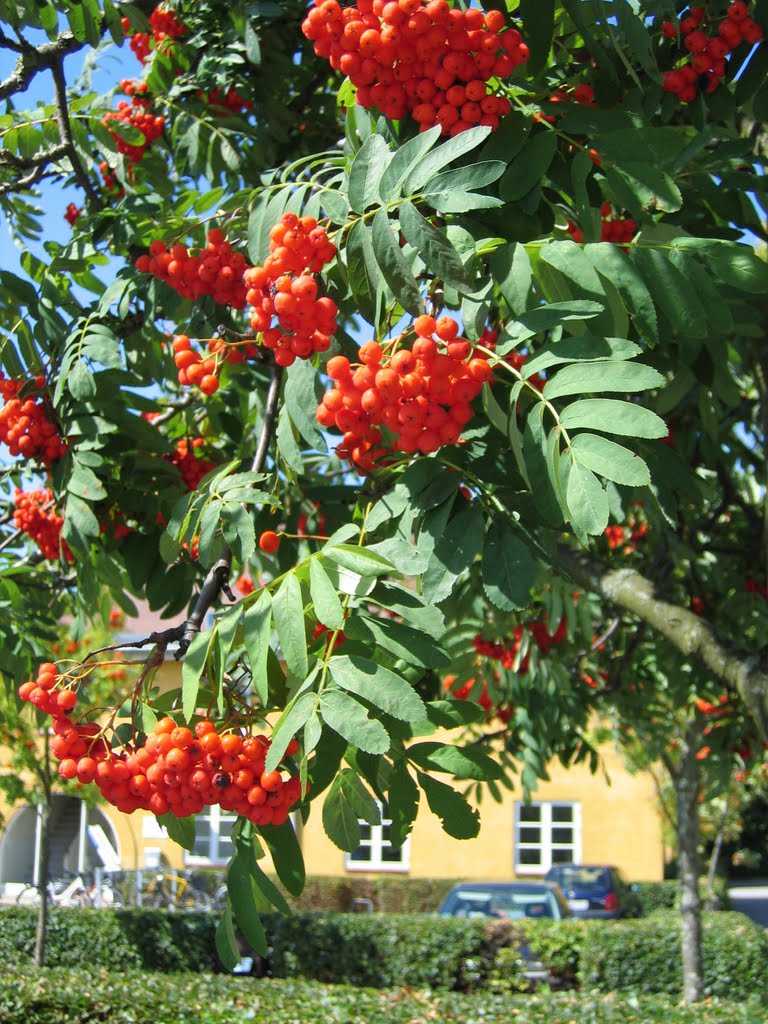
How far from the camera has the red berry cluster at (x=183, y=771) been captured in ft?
5.89

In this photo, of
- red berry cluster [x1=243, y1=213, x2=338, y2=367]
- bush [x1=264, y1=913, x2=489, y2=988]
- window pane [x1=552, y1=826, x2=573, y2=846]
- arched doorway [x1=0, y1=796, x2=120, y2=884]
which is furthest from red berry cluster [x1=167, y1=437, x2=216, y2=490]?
arched doorway [x1=0, y1=796, x2=120, y2=884]

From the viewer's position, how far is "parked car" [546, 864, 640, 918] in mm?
15734

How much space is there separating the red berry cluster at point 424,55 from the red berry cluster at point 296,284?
0.31 meters

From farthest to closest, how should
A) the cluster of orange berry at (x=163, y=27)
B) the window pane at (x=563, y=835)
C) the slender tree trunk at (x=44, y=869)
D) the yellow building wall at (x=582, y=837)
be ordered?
the window pane at (x=563, y=835)
the yellow building wall at (x=582, y=837)
the slender tree trunk at (x=44, y=869)
the cluster of orange berry at (x=163, y=27)

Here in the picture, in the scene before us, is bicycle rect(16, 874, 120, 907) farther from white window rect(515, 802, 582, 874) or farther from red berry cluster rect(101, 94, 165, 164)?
red berry cluster rect(101, 94, 165, 164)

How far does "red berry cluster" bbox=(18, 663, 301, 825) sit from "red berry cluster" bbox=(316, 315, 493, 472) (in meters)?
0.63

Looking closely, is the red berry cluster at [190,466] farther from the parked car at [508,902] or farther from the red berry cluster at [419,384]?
the parked car at [508,902]

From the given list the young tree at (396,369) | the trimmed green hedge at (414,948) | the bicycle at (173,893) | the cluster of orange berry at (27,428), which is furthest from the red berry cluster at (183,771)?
the bicycle at (173,893)

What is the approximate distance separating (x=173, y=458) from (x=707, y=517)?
2840 mm

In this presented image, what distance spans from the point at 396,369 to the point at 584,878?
15.9 metres

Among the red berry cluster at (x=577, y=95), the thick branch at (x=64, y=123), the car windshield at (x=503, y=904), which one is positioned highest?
the thick branch at (x=64, y=123)

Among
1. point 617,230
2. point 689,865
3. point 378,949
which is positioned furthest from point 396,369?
point 378,949

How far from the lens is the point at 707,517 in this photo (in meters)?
5.03

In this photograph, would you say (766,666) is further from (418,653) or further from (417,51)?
(417,51)
